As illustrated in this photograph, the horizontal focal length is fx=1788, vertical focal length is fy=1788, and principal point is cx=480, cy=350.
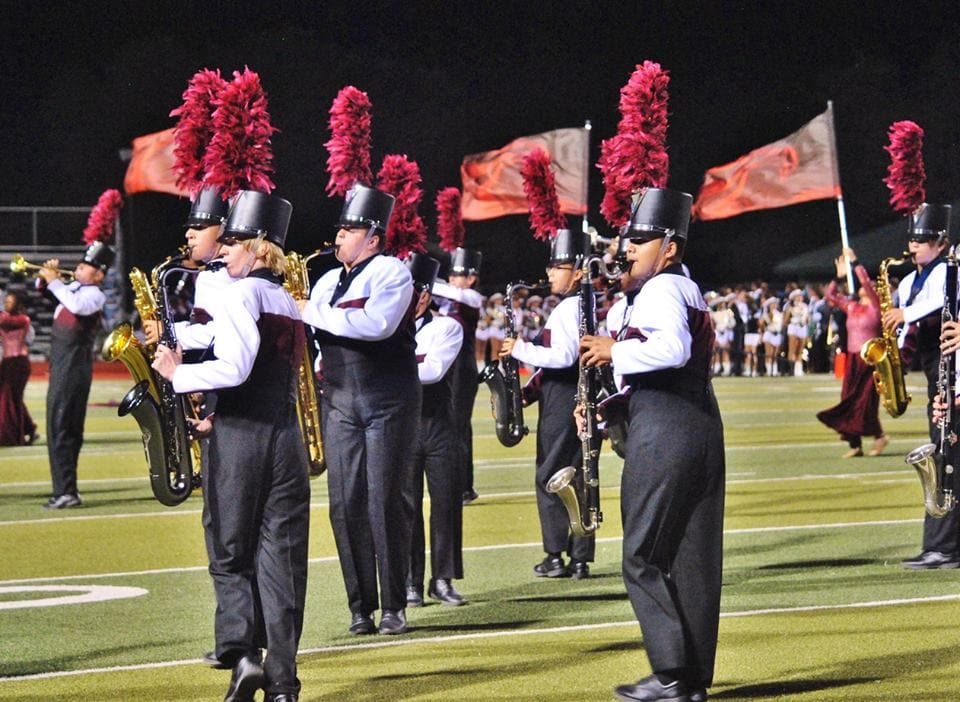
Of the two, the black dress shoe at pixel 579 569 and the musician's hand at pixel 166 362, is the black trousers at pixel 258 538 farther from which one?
the black dress shoe at pixel 579 569

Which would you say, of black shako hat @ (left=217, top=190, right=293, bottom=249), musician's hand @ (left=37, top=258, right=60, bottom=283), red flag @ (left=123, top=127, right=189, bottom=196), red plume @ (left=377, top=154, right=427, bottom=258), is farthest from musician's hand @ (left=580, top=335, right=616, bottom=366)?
red flag @ (left=123, top=127, right=189, bottom=196)

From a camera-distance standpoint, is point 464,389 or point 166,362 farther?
point 464,389

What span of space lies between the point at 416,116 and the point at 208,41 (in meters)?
8.47

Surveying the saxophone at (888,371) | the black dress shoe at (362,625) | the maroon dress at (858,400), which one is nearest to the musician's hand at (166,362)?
the black dress shoe at (362,625)

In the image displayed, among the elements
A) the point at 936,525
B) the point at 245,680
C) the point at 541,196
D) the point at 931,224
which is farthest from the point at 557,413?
the point at 245,680

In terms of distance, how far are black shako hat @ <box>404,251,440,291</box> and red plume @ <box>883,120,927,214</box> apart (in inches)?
165

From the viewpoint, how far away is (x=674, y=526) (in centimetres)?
667

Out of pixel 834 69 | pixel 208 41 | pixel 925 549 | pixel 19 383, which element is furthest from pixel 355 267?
pixel 834 69

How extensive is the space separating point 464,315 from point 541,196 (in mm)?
1518

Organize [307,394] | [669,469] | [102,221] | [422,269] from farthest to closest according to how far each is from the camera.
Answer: [102,221]
[422,269]
[307,394]
[669,469]

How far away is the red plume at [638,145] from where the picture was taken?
8609 millimetres

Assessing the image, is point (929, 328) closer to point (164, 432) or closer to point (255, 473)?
point (164, 432)

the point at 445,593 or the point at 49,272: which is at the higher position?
the point at 49,272

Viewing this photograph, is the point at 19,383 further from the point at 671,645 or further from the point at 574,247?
the point at 671,645
